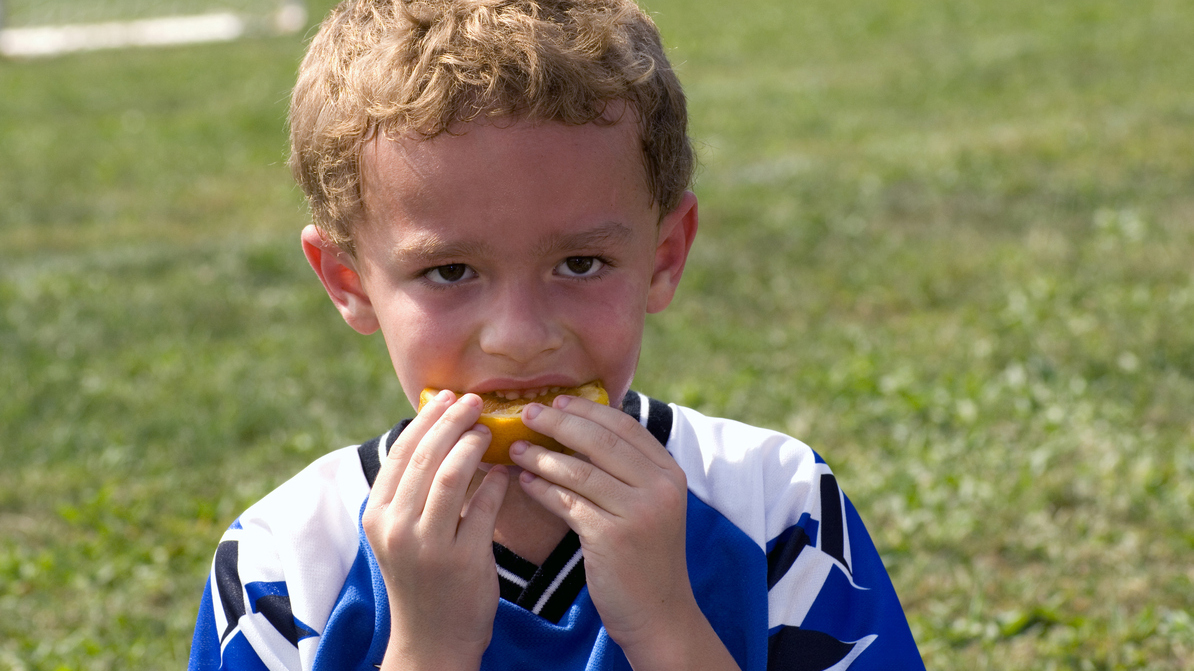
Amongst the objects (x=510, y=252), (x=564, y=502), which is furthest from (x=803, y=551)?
(x=510, y=252)

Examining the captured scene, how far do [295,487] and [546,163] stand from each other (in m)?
0.79

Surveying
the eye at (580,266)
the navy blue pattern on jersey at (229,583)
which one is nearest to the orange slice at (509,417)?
the eye at (580,266)

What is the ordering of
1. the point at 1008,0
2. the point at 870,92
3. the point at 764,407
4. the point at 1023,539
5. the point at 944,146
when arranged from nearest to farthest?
the point at 1023,539, the point at 764,407, the point at 944,146, the point at 870,92, the point at 1008,0

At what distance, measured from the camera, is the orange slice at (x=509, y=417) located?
6.25 ft

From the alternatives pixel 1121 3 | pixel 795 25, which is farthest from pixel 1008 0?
pixel 795 25

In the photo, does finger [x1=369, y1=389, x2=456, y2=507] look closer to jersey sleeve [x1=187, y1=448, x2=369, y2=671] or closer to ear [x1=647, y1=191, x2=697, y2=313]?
jersey sleeve [x1=187, y1=448, x2=369, y2=671]

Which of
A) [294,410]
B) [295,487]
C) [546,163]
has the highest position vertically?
[546,163]

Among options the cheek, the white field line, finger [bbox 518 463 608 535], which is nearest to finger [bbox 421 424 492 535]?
finger [bbox 518 463 608 535]

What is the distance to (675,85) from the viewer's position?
7.06ft

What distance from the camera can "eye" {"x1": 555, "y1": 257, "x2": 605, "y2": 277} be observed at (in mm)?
1954

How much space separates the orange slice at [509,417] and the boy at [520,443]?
0.9 inches

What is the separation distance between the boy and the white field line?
21.3 metres

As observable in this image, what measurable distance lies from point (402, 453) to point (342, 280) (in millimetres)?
494

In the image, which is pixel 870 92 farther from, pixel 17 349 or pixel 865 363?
pixel 17 349
